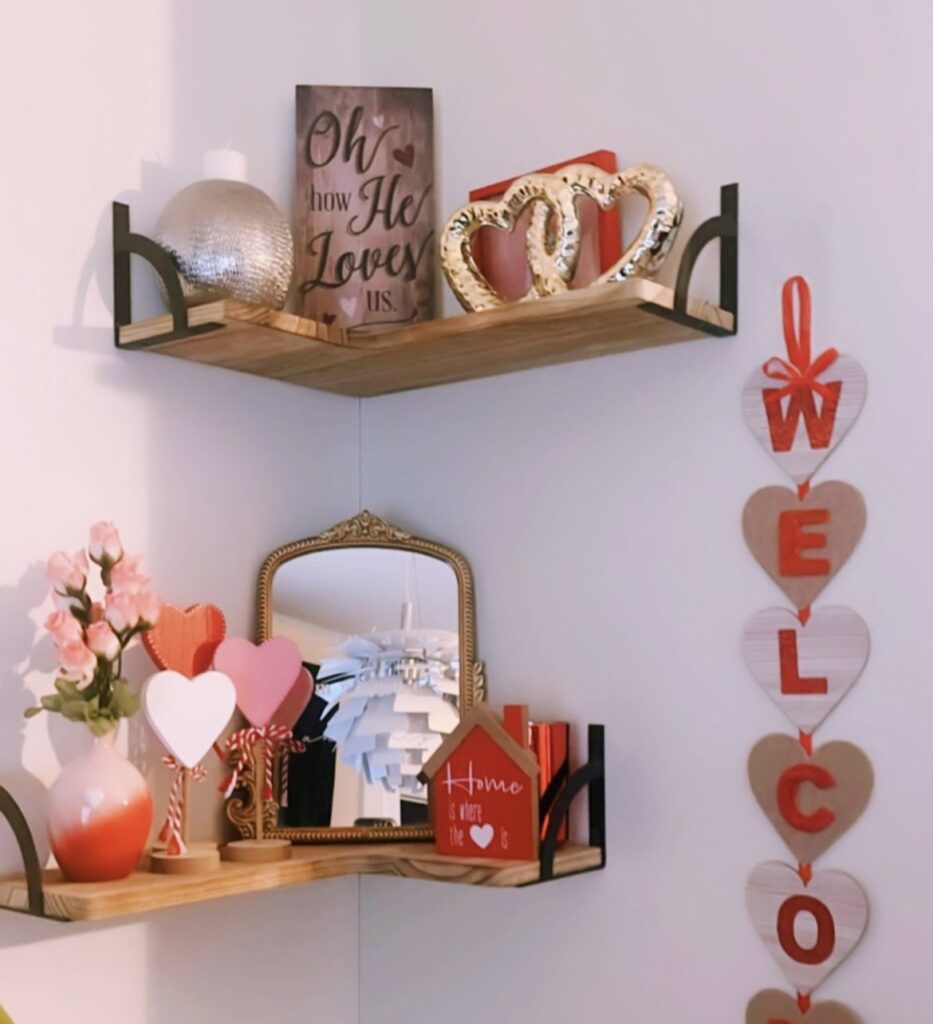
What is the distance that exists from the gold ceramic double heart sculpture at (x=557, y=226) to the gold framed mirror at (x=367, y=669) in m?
0.32

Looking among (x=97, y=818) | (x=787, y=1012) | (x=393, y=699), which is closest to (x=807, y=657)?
(x=787, y=1012)

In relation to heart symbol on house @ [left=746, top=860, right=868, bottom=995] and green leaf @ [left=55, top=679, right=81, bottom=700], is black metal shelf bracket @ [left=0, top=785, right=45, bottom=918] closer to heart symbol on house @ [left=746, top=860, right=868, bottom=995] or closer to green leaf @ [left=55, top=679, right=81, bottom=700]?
green leaf @ [left=55, top=679, right=81, bottom=700]

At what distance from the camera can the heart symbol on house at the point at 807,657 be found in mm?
1273

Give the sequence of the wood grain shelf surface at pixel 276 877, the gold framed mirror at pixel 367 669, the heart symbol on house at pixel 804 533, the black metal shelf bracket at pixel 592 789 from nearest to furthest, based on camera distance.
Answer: the wood grain shelf surface at pixel 276 877
the heart symbol on house at pixel 804 533
the black metal shelf bracket at pixel 592 789
the gold framed mirror at pixel 367 669

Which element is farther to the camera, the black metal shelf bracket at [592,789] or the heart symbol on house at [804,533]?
the black metal shelf bracket at [592,789]

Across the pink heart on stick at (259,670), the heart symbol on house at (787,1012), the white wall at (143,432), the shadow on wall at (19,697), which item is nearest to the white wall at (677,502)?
the heart symbol on house at (787,1012)

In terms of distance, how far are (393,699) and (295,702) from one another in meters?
0.11

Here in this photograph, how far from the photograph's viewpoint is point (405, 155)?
1.60 meters

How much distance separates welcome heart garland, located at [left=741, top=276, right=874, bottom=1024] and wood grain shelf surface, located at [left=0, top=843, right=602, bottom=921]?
212 mm

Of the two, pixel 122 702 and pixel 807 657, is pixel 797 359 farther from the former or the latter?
pixel 122 702

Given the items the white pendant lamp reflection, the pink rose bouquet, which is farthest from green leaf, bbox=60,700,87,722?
the white pendant lamp reflection

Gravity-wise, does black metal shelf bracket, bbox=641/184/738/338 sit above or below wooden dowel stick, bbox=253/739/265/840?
above

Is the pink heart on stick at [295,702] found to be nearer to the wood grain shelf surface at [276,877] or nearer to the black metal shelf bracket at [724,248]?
the wood grain shelf surface at [276,877]

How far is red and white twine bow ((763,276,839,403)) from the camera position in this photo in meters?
1.31
